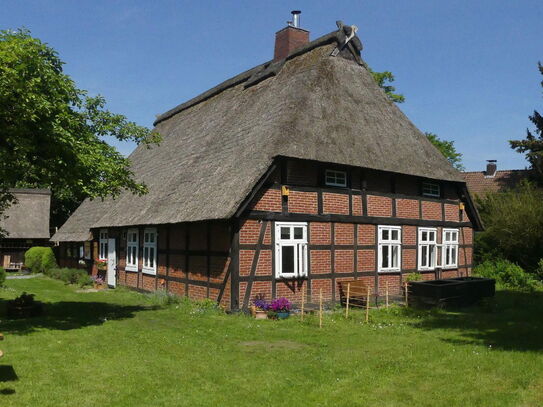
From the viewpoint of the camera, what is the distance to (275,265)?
14219mm

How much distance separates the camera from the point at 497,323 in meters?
12.7

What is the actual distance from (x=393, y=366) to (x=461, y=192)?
1325 cm

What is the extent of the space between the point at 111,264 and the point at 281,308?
10.6 meters

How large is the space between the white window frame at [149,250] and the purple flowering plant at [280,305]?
6.07 meters

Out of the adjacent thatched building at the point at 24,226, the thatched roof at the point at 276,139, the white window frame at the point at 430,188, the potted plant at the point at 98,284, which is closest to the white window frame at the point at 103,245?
the thatched roof at the point at 276,139

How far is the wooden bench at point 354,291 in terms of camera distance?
593 inches

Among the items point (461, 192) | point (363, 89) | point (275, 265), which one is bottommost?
point (275, 265)

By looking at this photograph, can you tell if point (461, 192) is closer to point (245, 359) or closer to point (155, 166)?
point (155, 166)

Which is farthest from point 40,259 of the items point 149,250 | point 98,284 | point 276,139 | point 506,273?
point 506,273

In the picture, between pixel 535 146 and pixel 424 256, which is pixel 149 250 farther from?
pixel 535 146

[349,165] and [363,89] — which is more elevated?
[363,89]

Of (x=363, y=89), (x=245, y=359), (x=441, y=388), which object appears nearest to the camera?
(x=441, y=388)

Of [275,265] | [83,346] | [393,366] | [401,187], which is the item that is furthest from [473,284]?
[83,346]

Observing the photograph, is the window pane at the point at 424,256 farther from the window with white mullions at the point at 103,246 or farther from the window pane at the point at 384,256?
the window with white mullions at the point at 103,246
